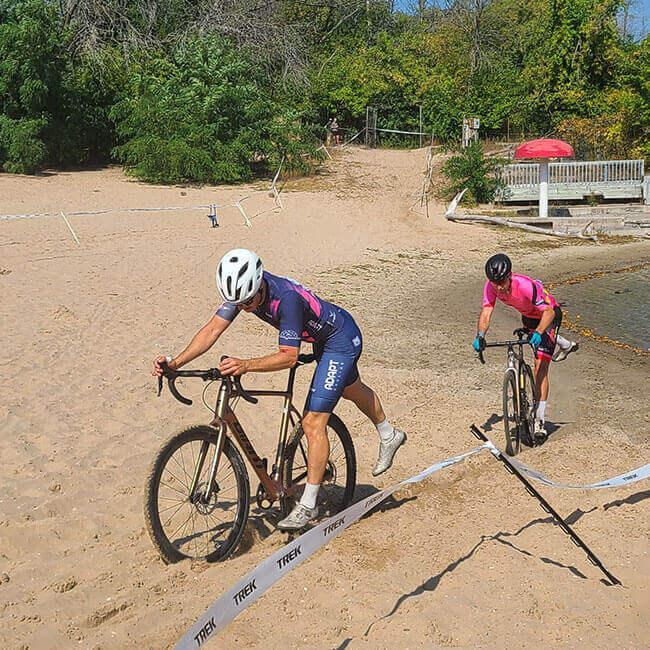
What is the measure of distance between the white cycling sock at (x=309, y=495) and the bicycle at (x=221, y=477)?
0.65ft

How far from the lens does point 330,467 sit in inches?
227

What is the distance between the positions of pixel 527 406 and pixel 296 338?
3.27 meters

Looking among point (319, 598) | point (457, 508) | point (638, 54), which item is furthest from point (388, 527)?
point (638, 54)

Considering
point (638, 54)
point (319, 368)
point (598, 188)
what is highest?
point (638, 54)

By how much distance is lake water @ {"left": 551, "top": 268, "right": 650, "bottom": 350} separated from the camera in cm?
1230

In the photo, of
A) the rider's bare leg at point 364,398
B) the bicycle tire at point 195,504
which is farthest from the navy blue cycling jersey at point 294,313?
the bicycle tire at point 195,504

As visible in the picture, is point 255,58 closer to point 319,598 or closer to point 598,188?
point 598,188

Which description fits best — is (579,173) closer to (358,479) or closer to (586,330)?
(586,330)

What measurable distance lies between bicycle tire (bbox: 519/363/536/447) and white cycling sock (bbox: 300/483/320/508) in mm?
2763

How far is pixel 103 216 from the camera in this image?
795 inches

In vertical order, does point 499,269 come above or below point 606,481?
above

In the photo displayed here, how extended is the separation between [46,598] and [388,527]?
2.21 metres

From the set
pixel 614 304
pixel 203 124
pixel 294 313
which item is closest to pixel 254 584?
pixel 294 313

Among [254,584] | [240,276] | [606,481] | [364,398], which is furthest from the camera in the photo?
[606,481]
